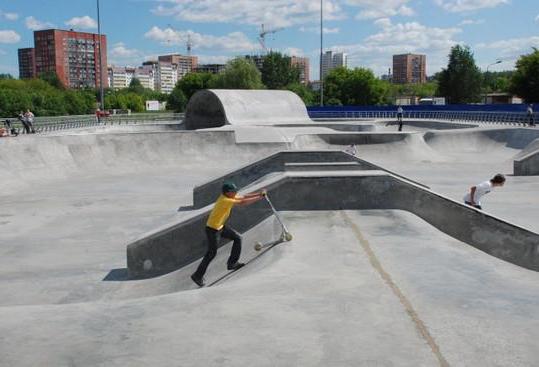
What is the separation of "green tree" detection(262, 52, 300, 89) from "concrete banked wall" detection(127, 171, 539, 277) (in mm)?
91310

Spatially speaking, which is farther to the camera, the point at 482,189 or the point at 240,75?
the point at 240,75

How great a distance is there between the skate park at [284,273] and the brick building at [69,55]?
158m

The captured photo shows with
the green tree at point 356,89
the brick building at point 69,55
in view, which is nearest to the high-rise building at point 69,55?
the brick building at point 69,55

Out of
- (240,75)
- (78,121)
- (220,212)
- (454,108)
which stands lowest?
(220,212)

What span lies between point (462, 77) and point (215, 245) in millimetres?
69881

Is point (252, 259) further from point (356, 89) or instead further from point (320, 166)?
point (356, 89)

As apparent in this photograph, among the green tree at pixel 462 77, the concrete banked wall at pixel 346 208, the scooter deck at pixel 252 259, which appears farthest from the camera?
the green tree at pixel 462 77

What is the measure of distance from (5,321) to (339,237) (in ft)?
15.0

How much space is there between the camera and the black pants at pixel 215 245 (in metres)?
7.39

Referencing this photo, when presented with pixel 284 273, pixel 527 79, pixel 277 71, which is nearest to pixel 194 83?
pixel 277 71

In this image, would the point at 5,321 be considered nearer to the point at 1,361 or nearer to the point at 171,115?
the point at 1,361

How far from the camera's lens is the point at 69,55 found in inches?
6880

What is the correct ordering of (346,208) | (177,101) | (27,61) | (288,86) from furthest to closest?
(27,61), (288,86), (177,101), (346,208)

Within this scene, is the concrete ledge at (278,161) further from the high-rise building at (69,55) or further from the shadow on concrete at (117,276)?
the high-rise building at (69,55)
